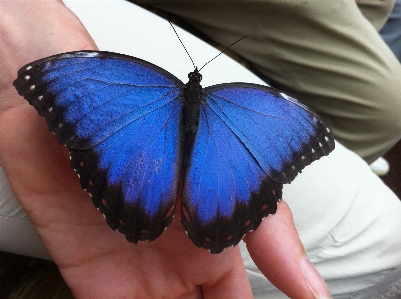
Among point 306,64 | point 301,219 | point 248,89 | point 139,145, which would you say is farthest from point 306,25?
point 139,145

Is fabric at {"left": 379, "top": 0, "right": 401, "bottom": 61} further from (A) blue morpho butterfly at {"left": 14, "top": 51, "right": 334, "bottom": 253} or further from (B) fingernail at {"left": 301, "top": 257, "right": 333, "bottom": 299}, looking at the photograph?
(B) fingernail at {"left": 301, "top": 257, "right": 333, "bottom": 299}

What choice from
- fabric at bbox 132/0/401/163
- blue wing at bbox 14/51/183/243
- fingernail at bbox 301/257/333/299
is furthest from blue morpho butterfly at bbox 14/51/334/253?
fabric at bbox 132/0/401/163

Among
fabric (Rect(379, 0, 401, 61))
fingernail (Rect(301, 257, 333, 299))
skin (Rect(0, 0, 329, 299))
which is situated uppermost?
skin (Rect(0, 0, 329, 299))

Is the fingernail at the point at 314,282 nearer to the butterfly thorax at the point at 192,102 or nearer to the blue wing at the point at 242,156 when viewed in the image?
the blue wing at the point at 242,156

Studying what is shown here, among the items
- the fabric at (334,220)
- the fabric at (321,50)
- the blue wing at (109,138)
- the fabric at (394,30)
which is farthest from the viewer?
the fabric at (394,30)

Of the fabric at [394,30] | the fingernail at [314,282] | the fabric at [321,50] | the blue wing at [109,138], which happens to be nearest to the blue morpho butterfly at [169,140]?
the blue wing at [109,138]

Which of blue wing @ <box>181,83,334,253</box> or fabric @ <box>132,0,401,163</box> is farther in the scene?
fabric @ <box>132,0,401,163</box>

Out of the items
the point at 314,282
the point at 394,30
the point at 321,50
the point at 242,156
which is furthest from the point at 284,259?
the point at 394,30
